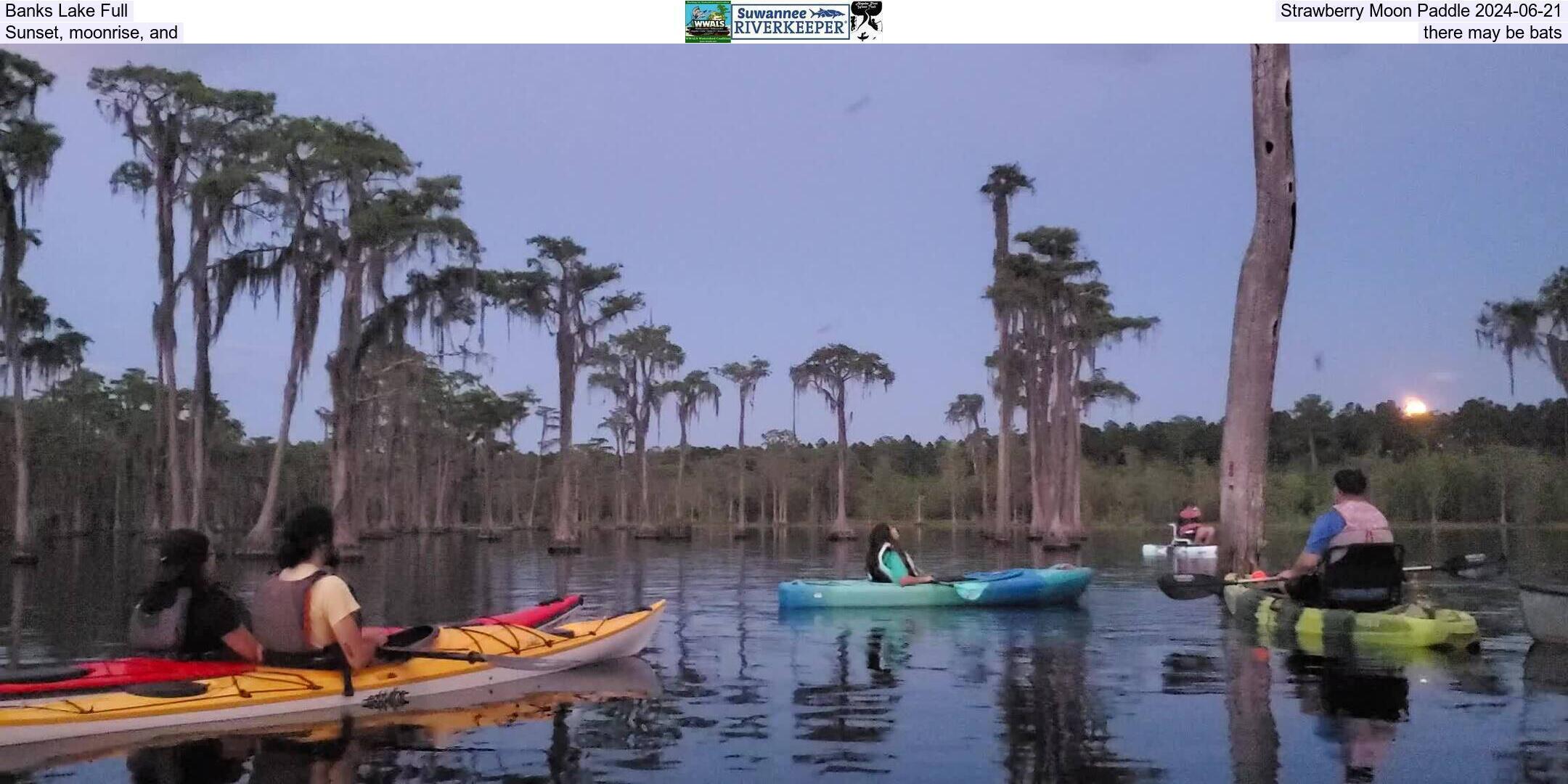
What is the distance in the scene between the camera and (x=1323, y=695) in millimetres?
8008

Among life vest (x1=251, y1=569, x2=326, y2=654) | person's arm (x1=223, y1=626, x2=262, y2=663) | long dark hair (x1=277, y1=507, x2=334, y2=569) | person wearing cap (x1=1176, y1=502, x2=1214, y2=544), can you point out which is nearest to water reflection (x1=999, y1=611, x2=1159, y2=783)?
long dark hair (x1=277, y1=507, x2=334, y2=569)

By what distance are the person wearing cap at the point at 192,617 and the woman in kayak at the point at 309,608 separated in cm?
15

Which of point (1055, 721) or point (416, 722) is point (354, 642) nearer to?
point (416, 722)

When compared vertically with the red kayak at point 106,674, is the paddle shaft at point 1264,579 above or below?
above

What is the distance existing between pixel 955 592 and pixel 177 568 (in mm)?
9665

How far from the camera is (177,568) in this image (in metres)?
7.22

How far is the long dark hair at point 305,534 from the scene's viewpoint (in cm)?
723

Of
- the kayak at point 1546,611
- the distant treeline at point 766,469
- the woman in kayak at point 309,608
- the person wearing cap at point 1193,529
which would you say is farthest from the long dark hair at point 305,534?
the distant treeline at point 766,469

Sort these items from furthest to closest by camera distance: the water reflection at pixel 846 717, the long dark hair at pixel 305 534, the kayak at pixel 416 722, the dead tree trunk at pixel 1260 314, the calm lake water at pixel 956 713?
the dead tree trunk at pixel 1260 314
the long dark hair at pixel 305 534
the kayak at pixel 416 722
the water reflection at pixel 846 717
the calm lake water at pixel 956 713

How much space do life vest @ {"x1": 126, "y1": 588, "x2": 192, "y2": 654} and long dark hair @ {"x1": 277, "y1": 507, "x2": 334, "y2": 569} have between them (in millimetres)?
727

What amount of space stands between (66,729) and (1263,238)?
12871 mm

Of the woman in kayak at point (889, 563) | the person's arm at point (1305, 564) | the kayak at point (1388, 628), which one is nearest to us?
the kayak at point (1388, 628)

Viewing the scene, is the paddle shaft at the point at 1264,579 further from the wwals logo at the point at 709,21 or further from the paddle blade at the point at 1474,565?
the wwals logo at the point at 709,21

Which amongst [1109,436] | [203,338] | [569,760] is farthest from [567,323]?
[1109,436]
